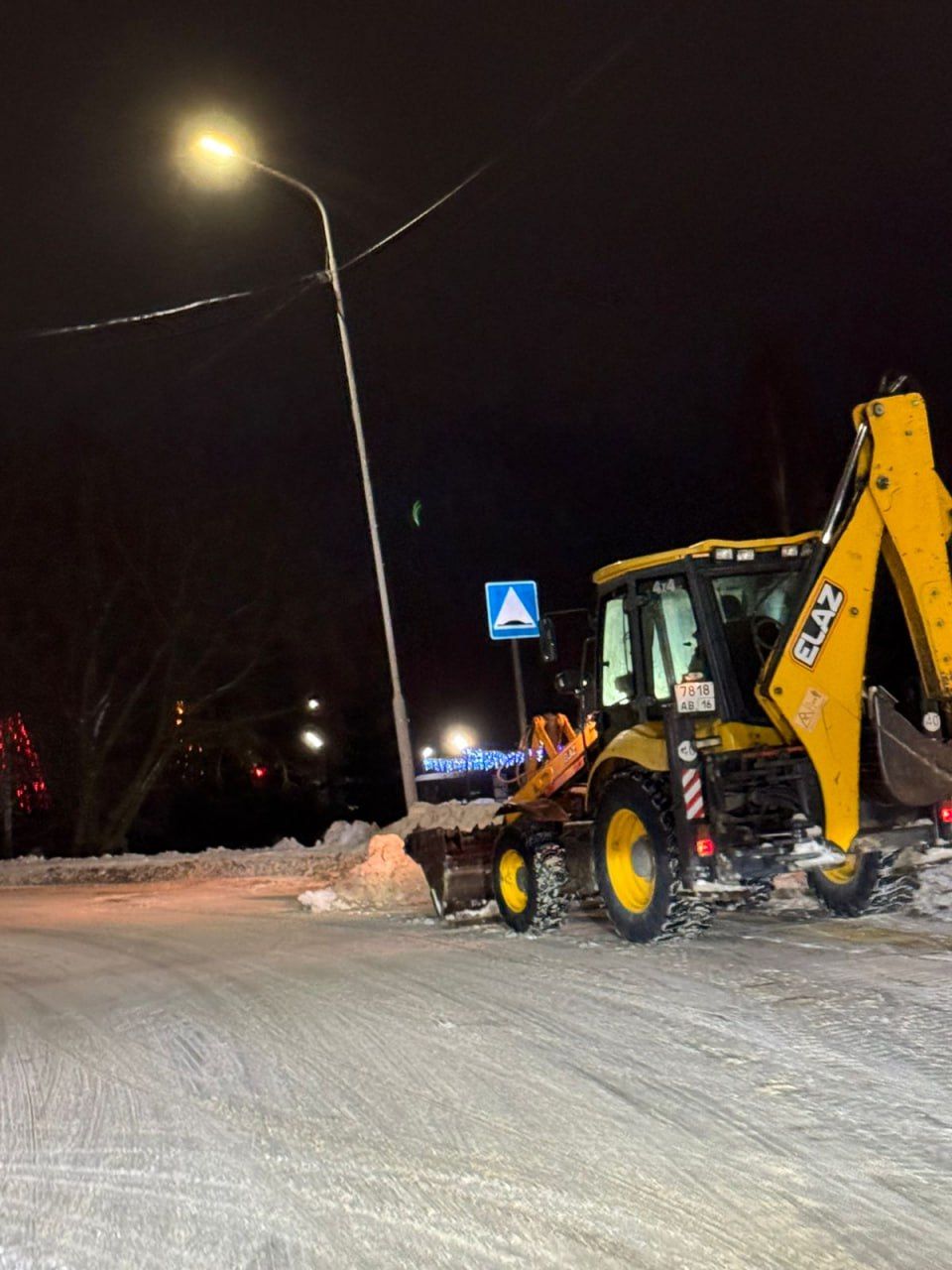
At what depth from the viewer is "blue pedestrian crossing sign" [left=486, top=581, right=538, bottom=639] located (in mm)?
15945

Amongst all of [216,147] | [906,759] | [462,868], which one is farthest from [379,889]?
[216,147]

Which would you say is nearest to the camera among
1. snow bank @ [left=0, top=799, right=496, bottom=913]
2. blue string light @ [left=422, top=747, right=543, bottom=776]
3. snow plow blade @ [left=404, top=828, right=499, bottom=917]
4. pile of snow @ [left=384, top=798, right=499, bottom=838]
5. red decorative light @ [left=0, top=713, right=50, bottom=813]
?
snow plow blade @ [left=404, top=828, right=499, bottom=917]

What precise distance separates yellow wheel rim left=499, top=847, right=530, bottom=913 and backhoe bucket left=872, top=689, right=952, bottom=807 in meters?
3.39

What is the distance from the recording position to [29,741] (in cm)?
3206

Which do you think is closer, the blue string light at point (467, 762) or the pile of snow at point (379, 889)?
the pile of snow at point (379, 889)

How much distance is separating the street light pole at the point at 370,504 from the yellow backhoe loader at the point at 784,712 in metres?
7.93

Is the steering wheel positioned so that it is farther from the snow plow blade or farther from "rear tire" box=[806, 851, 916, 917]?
the snow plow blade

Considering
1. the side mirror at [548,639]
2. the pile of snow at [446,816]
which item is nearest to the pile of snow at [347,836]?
the pile of snow at [446,816]

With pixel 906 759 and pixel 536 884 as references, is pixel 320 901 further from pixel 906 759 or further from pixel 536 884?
pixel 906 759

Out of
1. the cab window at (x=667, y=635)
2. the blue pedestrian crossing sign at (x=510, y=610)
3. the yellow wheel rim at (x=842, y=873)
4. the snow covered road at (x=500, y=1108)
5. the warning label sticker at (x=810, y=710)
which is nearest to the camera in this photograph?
the snow covered road at (x=500, y=1108)

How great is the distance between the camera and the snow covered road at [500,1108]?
4.11 m

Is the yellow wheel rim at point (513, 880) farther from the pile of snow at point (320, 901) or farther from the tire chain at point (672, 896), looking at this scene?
the pile of snow at point (320, 901)

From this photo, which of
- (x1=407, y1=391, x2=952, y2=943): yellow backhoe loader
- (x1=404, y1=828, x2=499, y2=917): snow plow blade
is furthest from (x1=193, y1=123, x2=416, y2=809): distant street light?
(x1=407, y1=391, x2=952, y2=943): yellow backhoe loader

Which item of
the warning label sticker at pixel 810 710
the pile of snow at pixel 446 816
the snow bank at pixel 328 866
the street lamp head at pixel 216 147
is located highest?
the street lamp head at pixel 216 147
